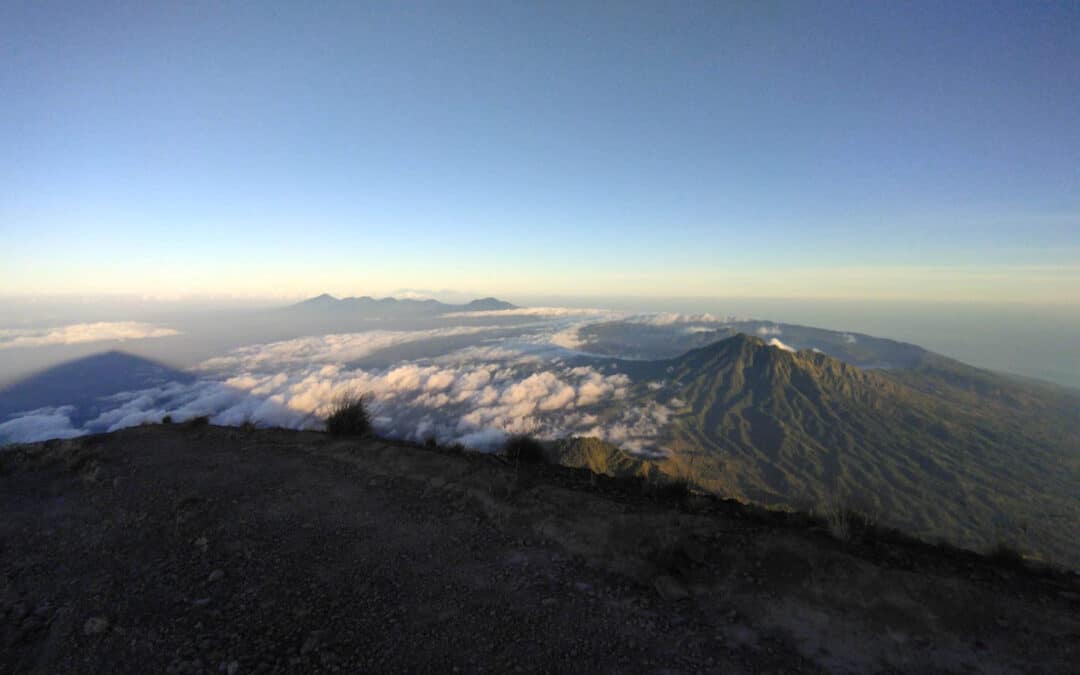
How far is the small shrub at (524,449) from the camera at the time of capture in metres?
10.8

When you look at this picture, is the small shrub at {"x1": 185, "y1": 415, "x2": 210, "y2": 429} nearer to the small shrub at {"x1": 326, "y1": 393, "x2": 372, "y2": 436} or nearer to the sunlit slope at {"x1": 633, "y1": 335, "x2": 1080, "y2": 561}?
the small shrub at {"x1": 326, "y1": 393, "x2": 372, "y2": 436}

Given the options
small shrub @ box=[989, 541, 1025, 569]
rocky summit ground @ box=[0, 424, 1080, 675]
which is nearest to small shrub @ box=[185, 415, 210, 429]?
rocky summit ground @ box=[0, 424, 1080, 675]

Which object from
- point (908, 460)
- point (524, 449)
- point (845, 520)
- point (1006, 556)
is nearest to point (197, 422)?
point (524, 449)

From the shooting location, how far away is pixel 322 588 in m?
5.14

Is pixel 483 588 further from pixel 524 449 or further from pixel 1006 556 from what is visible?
pixel 1006 556

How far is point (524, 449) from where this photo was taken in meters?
10.9

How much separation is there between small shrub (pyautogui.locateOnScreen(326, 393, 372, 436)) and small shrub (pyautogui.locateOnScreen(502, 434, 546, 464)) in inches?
202

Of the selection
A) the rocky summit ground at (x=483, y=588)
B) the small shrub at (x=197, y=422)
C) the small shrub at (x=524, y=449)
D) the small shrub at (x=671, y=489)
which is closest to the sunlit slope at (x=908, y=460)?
the small shrub at (x=524, y=449)

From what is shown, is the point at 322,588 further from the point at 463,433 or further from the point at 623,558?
the point at 463,433

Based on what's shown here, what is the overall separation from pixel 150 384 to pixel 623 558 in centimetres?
23542

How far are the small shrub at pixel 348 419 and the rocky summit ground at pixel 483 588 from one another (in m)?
4.55

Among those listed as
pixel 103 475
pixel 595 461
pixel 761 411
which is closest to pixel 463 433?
pixel 595 461

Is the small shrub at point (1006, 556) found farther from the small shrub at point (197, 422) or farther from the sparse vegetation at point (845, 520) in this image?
the small shrub at point (197, 422)

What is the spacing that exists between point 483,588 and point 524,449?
572 cm
